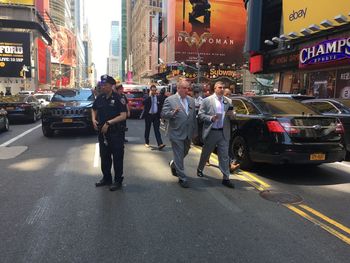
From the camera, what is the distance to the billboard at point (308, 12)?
19.7m

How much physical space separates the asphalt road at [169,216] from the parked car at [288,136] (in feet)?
1.47

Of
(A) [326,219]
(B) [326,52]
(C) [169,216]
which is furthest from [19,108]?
(A) [326,219]

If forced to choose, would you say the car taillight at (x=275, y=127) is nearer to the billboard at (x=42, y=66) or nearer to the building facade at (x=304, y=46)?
the building facade at (x=304, y=46)

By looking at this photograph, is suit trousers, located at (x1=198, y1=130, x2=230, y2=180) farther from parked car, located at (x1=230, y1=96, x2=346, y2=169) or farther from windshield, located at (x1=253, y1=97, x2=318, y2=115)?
windshield, located at (x1=253, y1=97, x2=318, y2=115)

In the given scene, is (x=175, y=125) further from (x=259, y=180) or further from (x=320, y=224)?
(x=320, y=224)

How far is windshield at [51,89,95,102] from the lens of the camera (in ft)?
46.5

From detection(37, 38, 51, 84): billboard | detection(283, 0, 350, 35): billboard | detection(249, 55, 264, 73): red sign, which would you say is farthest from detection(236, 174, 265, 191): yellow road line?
detection(37, 38, 51, 84): billboard

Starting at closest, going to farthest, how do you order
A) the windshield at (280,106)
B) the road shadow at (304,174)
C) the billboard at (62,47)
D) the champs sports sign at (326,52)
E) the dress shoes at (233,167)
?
the road shadow at (304,174)
the windshield at (280,106)
the dress shoes at (233,167)
the champs sports sign at (326,52)
the billboard at (62,47)

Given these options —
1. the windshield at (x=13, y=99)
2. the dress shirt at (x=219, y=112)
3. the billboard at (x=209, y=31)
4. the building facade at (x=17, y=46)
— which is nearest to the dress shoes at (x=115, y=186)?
the dress shirt at (x=219, y=112)

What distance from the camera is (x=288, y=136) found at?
707 cm

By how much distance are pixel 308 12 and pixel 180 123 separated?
60.2 ft

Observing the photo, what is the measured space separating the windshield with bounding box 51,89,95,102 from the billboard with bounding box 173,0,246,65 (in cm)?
4939

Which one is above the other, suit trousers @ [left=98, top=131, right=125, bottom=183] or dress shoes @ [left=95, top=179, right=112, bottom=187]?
suit trousers @ [left=98, top=131, right=125, bottom=183]

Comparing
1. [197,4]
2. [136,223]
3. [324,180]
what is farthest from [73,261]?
[197,4]
